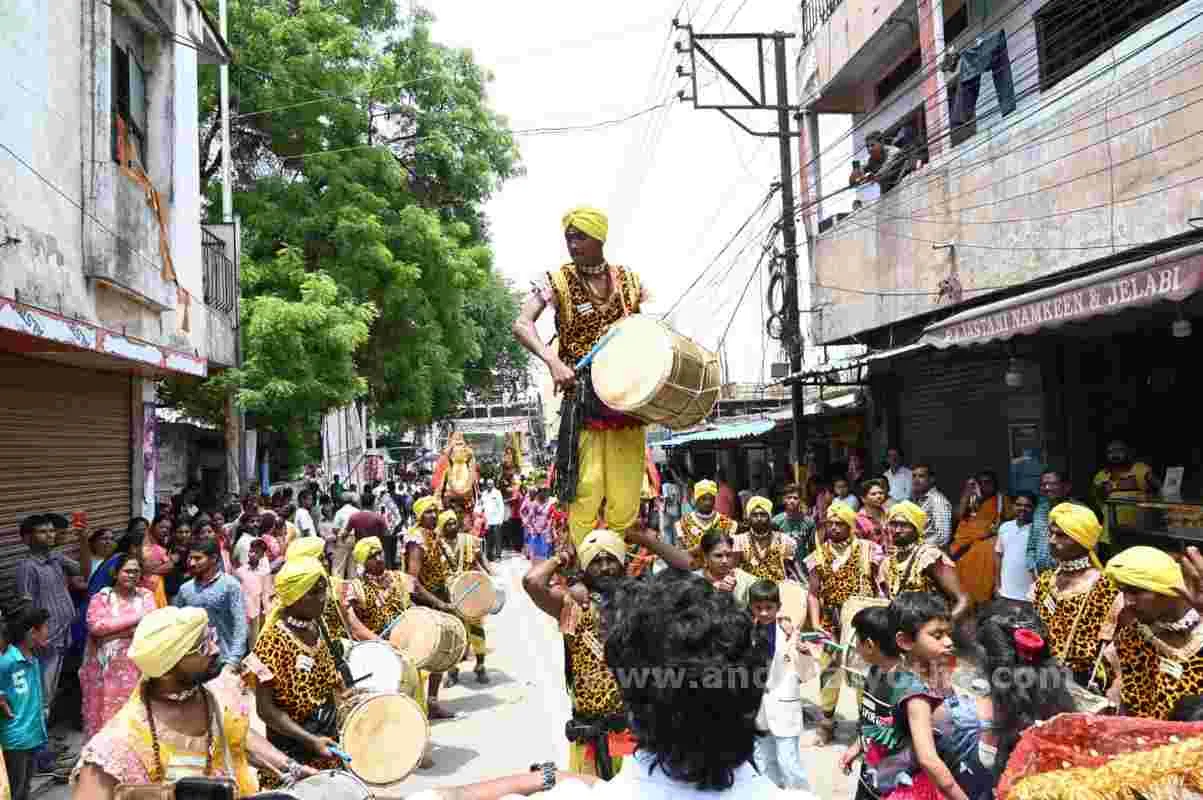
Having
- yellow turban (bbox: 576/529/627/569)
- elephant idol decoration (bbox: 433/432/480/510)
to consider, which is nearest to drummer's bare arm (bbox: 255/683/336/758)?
yellow turban (bbox: 576/529/627/569)

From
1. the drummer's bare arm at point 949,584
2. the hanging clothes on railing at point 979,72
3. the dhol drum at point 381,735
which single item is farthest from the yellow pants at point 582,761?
the hanging clothes on railing at point 979,72

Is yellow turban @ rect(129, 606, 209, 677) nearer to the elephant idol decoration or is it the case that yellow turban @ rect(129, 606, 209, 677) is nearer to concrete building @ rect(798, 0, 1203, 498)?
concrete building @ rect(798, 0, 1203, 498)

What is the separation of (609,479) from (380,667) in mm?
2408

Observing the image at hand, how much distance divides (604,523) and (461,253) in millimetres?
19217

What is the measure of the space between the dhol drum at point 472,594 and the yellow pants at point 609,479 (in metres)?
5.26

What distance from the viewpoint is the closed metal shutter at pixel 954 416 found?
524 inches

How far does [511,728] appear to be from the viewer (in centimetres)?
845

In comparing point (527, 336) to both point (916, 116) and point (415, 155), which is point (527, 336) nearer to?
point (916, 116)

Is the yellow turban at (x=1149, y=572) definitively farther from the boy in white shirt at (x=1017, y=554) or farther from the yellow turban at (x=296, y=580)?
the boy in white shirt at (x=1017, y=554)

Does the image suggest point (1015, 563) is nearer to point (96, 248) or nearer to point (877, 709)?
point (877, 709)

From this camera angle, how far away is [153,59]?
12.7m

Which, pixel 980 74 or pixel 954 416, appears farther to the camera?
pixel 954 416

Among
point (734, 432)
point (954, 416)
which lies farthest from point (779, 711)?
point (734, 432)

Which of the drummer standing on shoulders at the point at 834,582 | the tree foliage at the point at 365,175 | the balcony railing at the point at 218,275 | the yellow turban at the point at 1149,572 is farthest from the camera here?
the tree foliage at the point at 365,175
